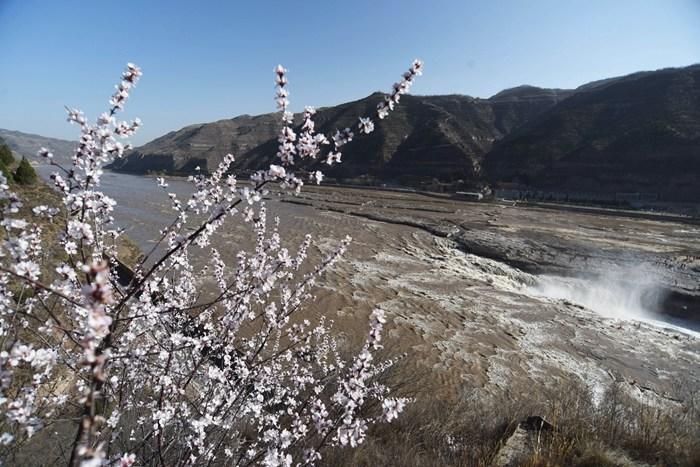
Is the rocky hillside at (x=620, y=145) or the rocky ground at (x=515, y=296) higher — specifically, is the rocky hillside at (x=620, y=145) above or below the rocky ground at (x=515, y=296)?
above

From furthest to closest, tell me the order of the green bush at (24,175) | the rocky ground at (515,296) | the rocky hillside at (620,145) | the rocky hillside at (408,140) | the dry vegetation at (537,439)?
the rocky hillside at (408,140), the rocky hillside at (620,145), the green bush at (24,175), the rocky ground at (515,296), the dry vegetation at (537,439)

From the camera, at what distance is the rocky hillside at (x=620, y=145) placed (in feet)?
148

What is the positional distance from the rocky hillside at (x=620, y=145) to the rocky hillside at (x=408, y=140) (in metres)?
9.19

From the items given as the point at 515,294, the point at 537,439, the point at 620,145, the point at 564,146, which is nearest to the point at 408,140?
the point at 564,146

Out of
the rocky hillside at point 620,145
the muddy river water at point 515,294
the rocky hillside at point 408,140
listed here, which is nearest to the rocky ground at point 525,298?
the muddy river water at point 515,294

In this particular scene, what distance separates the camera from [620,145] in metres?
52.2

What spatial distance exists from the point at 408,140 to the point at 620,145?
37571mm

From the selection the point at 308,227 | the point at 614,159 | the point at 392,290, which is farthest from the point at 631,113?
the point at 392,290

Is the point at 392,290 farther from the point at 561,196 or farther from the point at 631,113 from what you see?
the point at 631,113

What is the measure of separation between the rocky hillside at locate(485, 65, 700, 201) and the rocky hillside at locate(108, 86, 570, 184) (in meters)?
9.19

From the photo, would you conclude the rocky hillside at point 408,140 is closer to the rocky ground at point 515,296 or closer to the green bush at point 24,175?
the green bush at point 24,175

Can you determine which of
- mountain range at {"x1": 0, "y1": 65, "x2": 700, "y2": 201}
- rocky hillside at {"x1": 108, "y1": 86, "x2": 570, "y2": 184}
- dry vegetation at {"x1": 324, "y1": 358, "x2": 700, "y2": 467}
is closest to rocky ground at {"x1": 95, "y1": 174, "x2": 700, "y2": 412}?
dry vegetation at {"x1": 324, "y1": 358, "x2": 700, "y2": 467}

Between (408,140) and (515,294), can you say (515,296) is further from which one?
(408,140)

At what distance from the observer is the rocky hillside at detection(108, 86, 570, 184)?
224 ft
